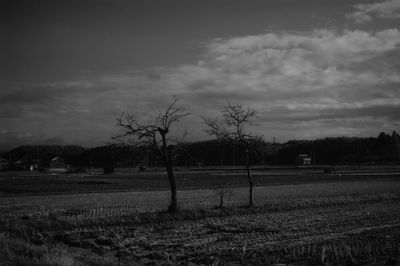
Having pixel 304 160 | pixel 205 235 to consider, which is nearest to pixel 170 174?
pixel 205 235

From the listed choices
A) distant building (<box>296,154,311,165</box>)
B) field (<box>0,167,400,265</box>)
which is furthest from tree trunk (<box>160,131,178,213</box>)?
distant building (<box>296,154,311,165</box>)

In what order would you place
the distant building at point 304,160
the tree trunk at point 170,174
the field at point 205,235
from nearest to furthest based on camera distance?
the field at point 205,235, the tree trunk at point 170,174, the distant building at point 304,160

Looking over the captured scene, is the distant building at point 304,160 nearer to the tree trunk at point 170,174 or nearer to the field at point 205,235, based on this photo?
the field at point 205,235

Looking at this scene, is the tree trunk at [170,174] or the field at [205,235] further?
the tree trunk at [170,174]

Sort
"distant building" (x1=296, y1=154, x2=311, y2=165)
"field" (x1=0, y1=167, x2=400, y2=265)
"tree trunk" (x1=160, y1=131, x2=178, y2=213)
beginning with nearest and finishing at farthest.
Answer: "field" (x1=0, y1=167, x2=400, y2=265) < "tree trunk" (x1=160, y1=131, x2=178, y2=213) < "distant building" (x1=296, y1=154, x2=311, y2=165)

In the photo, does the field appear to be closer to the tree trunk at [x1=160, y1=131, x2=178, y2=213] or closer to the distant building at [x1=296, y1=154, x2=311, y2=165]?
the tree trunk at [x1=160, y1=131, x2=178, y2=213]

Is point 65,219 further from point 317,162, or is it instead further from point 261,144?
point 317,162

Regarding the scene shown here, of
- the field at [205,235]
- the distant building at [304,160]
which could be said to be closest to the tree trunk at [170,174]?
the field at [205,235]

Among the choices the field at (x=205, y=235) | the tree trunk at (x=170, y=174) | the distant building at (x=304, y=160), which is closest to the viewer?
the field at (x=205, y=235)

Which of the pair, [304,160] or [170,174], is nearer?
[170,174]

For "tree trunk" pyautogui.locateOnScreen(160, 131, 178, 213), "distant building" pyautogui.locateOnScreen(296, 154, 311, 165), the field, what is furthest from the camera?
"distant building" pyautogui.locateOnScreen(296, 154, 311, 165)

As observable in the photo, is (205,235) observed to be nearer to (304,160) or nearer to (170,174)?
(170,174)

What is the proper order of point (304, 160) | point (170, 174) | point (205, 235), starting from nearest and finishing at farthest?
point (205, 235)
point (170, 174)
point (304, 160)

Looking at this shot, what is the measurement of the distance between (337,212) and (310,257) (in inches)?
547
